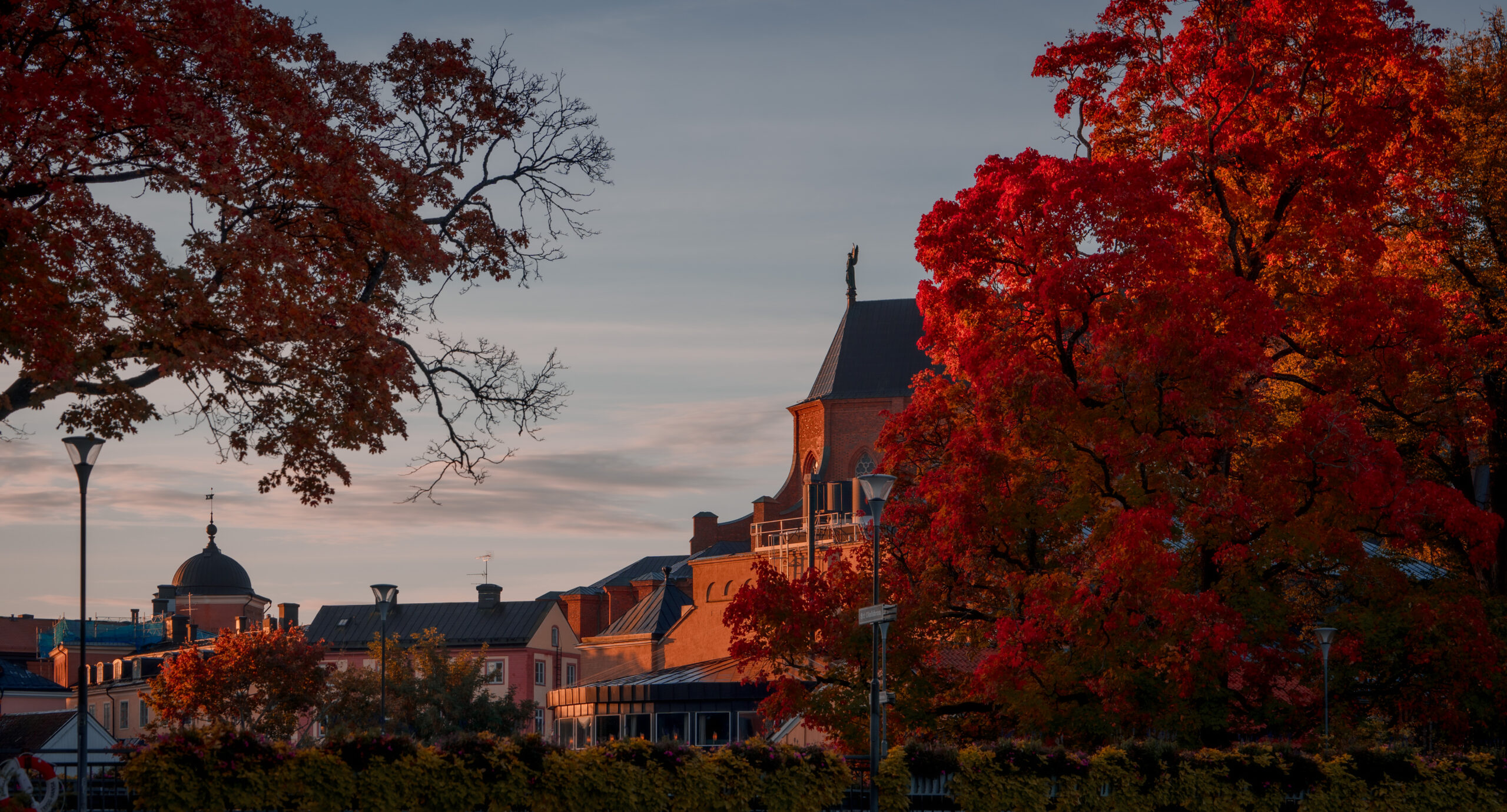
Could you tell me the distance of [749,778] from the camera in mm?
19891

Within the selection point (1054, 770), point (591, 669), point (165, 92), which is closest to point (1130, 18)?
point (1054, 770)

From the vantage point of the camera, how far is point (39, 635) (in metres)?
118

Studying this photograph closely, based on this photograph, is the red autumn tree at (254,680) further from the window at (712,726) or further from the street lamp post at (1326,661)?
the street lamp post at (1326,661)

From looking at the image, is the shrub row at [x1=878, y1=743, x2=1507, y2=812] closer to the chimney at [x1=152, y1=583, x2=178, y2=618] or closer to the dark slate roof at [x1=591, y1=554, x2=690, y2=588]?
the dark slate roof at [x1=591, y1=554, x2=690, y2=588]

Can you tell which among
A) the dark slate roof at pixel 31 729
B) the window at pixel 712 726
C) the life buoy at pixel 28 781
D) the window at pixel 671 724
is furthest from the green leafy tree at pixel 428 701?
the life buoy at pixel 28 781

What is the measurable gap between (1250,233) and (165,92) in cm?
1720

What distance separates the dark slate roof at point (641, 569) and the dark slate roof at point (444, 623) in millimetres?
10850

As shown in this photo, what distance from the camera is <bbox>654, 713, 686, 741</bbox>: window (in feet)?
165

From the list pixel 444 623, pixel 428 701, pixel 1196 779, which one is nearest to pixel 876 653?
pixel 1196 779

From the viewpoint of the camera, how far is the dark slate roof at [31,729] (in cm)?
4972

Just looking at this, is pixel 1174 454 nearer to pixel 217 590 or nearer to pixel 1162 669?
pixel 1162 669

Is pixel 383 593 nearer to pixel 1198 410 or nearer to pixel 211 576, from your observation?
pixel 1198 410

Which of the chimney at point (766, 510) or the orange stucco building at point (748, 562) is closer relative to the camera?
the orange stucco building at point (748, 562)

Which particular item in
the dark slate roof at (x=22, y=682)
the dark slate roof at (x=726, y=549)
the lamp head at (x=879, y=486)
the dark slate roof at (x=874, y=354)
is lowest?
the dark slate roof at (x=22, y=682)
